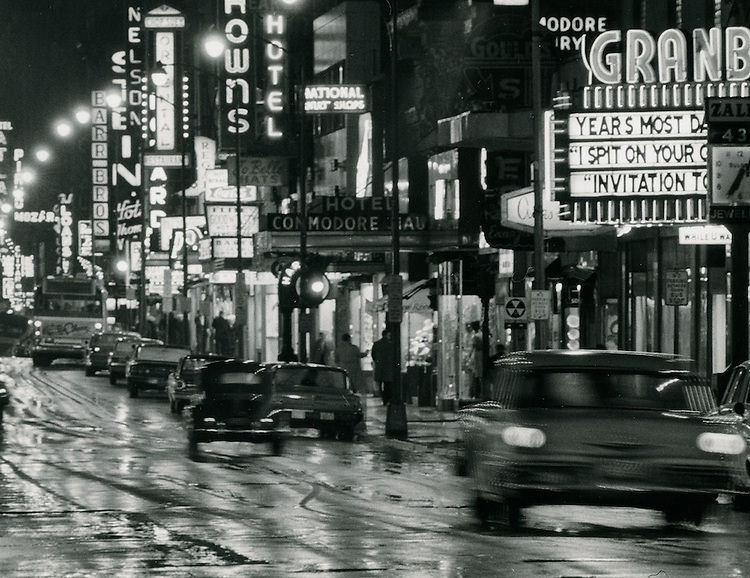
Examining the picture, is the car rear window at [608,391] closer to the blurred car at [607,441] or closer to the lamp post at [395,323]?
the blurred car at [607,441]

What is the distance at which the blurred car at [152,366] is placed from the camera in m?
51.6

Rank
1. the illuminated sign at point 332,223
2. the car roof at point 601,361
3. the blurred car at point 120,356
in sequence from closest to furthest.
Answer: the car roof at point 601,361
the illuminated sign at point 332,223
the blurred car at point 120,356

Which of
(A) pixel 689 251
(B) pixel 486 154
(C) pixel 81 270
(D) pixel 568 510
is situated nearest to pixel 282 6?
(B) pixel 486 154

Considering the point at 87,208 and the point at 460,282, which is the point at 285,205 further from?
the point at 87,208

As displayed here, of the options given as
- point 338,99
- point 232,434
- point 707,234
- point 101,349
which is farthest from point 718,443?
point 101,349

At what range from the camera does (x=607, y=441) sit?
16.0 metres

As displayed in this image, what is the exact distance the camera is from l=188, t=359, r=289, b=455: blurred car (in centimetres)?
2844

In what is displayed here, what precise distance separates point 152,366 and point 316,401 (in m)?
19.1

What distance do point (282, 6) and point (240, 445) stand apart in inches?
1447

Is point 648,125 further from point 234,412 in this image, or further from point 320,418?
point 234,412

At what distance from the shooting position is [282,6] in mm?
65938

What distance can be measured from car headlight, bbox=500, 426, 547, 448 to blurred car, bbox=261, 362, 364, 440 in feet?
56.7

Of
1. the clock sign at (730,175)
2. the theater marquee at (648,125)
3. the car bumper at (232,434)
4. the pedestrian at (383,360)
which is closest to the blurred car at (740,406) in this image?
the clock sign at (730,175)

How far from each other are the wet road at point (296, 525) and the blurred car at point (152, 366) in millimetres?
22155
